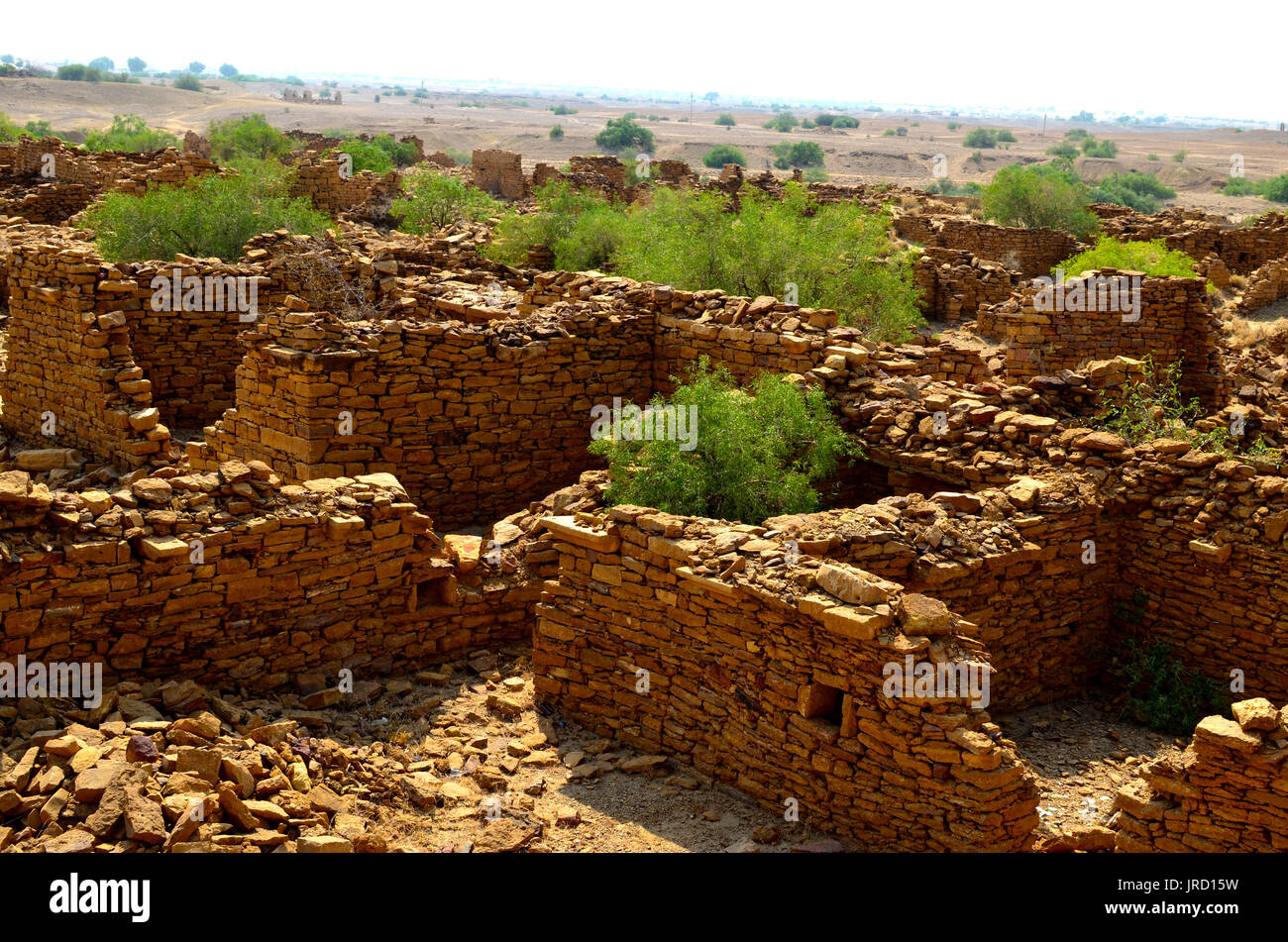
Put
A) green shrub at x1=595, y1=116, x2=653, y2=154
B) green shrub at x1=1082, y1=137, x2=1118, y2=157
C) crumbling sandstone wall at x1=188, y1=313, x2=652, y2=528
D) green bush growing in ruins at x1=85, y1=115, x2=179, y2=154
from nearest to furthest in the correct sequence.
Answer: crumbling sandstone wall at x1=188, y1=313, x2=652, y2=528
green bush growing in ruins at x1=85, y1=115, x2=179, y2=154
green shrub at x1=595, y1=116, x2=653, y2=154
green shrub at x1=1082, y1=137, x2=1118, y2=157

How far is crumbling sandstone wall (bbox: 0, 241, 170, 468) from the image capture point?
470 inches

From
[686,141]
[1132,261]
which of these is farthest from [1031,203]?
[686,141]

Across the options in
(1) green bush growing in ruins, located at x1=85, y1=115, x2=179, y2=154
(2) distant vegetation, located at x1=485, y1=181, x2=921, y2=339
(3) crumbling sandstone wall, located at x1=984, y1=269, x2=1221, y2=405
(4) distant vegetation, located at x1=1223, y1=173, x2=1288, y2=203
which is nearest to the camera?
(3) crumbling sandstone wall, located at x1=984, y1=269, x2=1221, y2=405

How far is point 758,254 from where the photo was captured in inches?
618

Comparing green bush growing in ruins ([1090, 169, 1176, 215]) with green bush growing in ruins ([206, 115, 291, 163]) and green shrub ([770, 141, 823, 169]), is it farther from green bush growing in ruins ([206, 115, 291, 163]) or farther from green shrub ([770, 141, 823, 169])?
green bush growing in ruins ([206, 115, 291, 163])

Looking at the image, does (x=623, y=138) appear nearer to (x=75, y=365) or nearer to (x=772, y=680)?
(x=75, y=365)

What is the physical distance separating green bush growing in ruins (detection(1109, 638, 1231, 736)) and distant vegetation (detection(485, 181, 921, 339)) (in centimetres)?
737

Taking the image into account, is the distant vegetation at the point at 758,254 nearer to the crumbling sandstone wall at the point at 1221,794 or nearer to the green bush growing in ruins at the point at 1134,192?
the crumbling sandstone wall at the point at 1221,794

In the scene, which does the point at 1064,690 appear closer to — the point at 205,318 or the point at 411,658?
the point at 411,658

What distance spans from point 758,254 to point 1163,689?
8.16 meters

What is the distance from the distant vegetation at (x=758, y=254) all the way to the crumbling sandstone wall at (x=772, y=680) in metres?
7.78

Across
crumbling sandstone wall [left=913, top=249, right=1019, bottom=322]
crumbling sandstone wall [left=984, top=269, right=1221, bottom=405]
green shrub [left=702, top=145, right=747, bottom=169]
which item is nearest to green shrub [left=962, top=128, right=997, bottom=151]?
green shrub [left=702, top=145, right=747, bottom=169]
